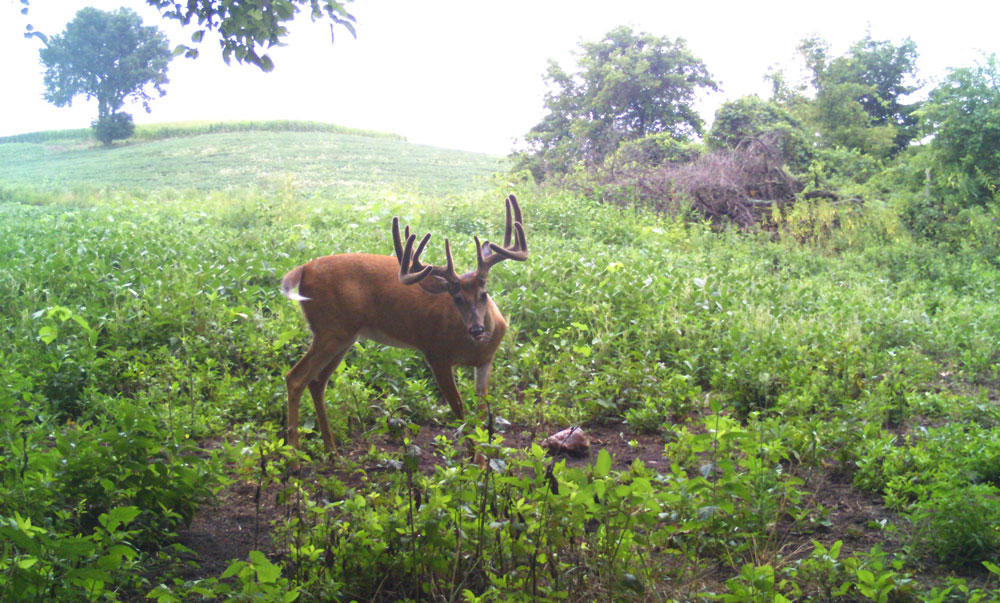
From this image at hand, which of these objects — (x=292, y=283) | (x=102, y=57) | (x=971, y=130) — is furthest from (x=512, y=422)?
(x=971, y=130)

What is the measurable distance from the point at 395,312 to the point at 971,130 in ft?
37.8

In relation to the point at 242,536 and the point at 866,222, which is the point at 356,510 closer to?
the point at 242,536

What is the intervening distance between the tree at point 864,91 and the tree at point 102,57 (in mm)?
16695

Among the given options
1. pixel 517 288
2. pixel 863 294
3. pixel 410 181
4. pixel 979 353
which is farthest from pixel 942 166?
pixel 410 181

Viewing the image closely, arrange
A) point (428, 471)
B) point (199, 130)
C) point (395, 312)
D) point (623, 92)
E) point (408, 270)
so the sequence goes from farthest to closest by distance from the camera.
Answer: point (623, 92), point (199, 130), point (395, 312), point (408, 270), point (428, 471)

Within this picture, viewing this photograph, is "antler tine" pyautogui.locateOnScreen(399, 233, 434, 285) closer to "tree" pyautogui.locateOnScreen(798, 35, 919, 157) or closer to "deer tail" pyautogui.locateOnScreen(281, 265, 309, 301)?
"deer tail" pyautogui.locateOnScreen(281, 265, 309, 301)

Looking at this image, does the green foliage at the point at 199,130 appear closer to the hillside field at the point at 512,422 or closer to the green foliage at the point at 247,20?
the hillside field at the point at 512,422

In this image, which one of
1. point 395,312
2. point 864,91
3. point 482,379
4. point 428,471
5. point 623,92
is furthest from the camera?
point 623,92

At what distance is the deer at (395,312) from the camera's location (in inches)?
193

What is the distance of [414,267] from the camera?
4.94 metres

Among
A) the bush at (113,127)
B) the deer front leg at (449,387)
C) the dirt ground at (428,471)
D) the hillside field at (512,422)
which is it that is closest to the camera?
the hillside field at (512,422)

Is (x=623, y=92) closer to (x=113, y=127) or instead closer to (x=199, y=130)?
(x=199, y=130)

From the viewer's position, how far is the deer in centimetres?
490

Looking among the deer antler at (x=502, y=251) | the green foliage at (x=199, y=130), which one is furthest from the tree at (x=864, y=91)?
the deer antler at (x=502, y=251)
